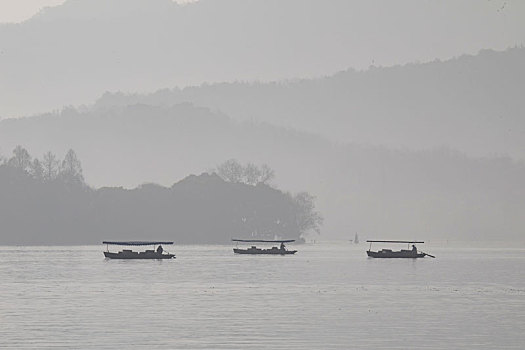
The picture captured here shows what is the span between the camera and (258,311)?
105 metres

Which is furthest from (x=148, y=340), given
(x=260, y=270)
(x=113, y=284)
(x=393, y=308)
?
(x=260, y=270)

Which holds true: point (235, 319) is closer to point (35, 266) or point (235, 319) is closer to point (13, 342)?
point (13, 342)

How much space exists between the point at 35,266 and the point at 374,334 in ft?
385

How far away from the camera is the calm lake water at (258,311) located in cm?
8281

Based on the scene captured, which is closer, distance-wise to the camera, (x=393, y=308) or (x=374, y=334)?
(x=374, y=334)

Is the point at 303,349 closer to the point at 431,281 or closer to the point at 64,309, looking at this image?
the point at 64,309

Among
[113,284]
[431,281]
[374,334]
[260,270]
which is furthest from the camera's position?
[260,270]

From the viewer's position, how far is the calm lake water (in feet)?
272

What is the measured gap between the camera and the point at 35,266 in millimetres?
195500

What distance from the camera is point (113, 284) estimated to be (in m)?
144

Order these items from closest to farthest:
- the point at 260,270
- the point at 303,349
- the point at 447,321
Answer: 1. the point at 303,349
2. the point at 447,321
3. the point at 260,270

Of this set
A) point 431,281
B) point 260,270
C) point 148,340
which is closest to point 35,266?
point 260,270

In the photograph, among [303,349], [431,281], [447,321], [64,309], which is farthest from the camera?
[431,281]

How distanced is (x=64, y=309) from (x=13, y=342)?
82.3 feet
